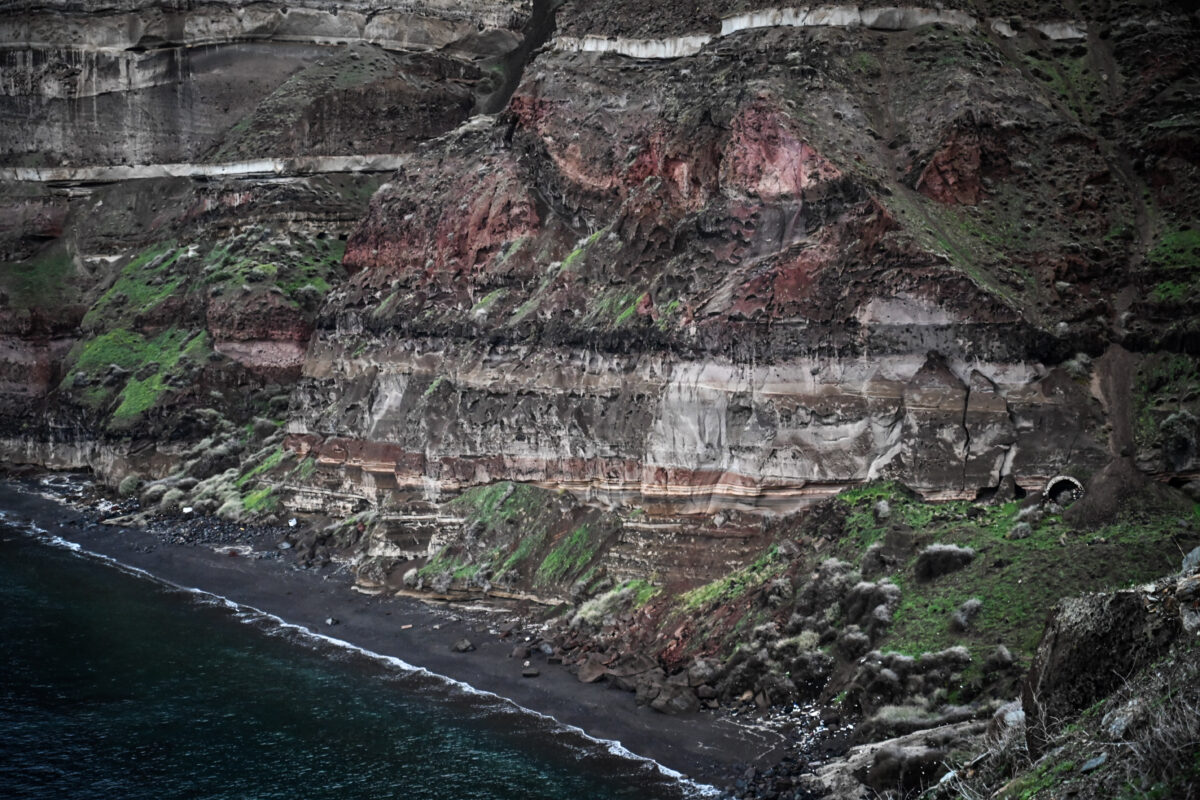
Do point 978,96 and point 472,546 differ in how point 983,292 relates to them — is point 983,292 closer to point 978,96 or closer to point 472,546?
point 978,96

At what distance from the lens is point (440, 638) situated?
41.4m

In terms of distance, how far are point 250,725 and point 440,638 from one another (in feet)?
24.9

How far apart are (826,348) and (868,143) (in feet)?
27.4

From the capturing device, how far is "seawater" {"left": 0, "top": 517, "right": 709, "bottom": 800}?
31031mm

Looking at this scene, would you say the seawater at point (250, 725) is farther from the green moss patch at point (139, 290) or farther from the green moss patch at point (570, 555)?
the green moss patch at point (139, 290)

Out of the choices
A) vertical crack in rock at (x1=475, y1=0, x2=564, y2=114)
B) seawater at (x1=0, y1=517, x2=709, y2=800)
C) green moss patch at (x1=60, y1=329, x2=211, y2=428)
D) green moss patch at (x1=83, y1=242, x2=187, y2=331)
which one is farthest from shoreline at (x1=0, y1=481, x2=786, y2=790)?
vertical crack in rock at (x1=475, y1=0, x2=564, y2=114)

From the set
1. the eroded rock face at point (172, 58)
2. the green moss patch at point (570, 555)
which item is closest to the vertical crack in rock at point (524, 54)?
Result: the eroded rock face at point (172, 58)

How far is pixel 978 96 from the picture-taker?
136ft

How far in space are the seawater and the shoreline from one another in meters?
0.64

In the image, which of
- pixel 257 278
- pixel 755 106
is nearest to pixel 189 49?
pixel 257 278

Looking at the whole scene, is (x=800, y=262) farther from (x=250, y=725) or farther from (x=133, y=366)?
(x=133, y=366)

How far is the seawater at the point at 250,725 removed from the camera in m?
31.0

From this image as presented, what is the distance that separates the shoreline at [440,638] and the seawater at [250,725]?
639 millimetres

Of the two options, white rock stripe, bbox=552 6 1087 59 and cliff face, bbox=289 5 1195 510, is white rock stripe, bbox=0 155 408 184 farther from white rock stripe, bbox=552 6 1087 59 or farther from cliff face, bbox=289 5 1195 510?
white rock stripe, bbox=552 6 1087 59
